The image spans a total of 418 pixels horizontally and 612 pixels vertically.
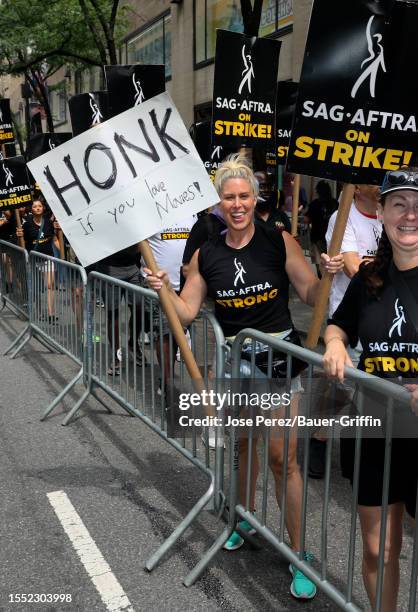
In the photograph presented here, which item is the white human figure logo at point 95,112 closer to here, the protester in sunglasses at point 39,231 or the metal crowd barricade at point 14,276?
the metal crowd barricade at point 14,276

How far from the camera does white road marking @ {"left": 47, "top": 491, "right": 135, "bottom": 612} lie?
9.76ft

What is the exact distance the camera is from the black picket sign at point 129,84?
5320 millimetres

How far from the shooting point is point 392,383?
2074mm

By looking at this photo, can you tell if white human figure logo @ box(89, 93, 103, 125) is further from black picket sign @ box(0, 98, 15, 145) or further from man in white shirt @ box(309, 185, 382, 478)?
black picket sign @ box(0, 98, 15, 145)

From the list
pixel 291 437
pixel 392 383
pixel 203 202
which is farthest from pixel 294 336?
pixel 392 383

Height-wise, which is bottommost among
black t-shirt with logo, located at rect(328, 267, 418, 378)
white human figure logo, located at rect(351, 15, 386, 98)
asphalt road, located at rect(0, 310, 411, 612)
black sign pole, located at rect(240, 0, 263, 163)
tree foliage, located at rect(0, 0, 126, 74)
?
asphalt road, located at rect(0, 310, 411, 612)

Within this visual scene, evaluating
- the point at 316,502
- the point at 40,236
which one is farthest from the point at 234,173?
the point at 40,236

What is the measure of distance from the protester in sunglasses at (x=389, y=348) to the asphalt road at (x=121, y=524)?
28.3 inches

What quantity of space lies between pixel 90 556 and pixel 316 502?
1.39 meters

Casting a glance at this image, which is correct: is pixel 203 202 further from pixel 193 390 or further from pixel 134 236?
pixel 193 390

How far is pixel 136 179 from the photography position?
334 cm

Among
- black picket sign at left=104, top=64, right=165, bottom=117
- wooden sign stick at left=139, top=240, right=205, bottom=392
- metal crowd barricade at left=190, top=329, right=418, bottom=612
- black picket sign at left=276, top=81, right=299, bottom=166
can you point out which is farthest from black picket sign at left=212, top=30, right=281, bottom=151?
metal crowd barricade at left=190, top=329, right=418, bottom=612

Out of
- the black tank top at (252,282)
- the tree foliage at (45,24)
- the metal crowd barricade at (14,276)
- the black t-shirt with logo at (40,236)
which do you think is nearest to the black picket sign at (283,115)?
the metal crowd barricade at (14,276)

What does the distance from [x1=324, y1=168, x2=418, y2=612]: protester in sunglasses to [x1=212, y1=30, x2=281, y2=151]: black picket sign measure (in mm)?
4007
